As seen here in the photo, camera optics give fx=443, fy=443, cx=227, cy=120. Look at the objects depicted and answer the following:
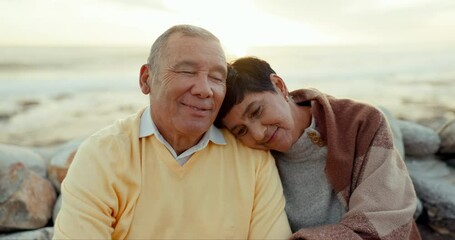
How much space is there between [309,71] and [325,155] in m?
12.5

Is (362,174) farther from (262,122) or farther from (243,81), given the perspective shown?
(243,81)

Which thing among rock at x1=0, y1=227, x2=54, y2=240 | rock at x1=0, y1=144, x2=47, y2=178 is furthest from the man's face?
rock at x1=0, y1=144, x2=47, y2=178

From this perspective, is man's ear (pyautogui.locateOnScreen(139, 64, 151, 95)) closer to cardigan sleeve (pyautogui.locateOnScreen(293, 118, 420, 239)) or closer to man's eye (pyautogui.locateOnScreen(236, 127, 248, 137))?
man's eye (pyautogui.locateOnScreen(236, 127, 248, 137))

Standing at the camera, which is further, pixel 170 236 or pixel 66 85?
pixel 66 85

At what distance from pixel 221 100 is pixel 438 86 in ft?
34.4

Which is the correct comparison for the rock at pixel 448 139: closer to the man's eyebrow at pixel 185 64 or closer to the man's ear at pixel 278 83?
the man's ear at pixel 278 83

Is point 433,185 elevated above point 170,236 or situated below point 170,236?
below

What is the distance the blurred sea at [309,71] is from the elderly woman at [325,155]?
272 inches

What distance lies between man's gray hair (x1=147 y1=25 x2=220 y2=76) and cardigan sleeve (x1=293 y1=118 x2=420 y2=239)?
946 mm

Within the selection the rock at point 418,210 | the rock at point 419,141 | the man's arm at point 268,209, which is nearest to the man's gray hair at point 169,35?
the man's arm at point 268,209

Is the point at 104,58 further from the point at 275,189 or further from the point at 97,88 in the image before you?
the point at 275,189

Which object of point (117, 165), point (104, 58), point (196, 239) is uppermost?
Result: point (117, 165)

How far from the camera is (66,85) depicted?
11148 mm

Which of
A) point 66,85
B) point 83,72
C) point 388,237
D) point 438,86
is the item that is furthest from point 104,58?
point 388,237
